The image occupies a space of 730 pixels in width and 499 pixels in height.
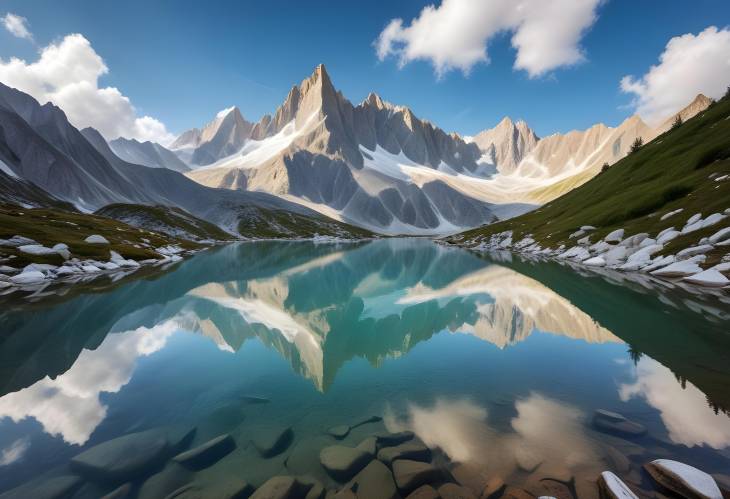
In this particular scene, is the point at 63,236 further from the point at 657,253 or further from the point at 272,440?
the point at 657,253

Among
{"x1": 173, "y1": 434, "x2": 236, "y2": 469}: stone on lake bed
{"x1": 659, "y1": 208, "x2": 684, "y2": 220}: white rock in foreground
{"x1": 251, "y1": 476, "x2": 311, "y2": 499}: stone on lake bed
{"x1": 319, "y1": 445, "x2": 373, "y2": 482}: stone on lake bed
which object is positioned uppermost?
{"x1": 659, "y1": 208, "x2": 684, "y2": 220}: white rock in foreground

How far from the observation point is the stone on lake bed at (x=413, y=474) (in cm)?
861

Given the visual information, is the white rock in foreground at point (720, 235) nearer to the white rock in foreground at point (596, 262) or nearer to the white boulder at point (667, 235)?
the white boulder at point (667, 235)

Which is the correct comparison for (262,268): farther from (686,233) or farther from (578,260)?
(686,233)

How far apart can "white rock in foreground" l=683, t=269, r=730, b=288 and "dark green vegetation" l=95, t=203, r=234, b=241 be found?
147 m

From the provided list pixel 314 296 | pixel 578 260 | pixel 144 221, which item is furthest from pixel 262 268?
pixel 144 221

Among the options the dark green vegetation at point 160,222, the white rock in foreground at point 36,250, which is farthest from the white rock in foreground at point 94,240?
the dark green vegetation at point 160,222

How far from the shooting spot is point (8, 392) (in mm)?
14648

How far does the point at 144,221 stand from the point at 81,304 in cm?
12985

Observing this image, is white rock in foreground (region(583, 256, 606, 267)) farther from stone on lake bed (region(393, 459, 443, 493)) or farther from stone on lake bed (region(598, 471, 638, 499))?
stone on lake bed (region(393, 459, 443, 493))

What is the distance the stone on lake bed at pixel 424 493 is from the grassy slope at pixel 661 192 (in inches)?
1662

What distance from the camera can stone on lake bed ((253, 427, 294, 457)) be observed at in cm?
1038

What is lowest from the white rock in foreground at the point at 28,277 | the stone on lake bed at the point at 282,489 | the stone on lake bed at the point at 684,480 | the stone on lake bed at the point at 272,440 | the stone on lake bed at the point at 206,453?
the stone on lake bed at the point at 684,480

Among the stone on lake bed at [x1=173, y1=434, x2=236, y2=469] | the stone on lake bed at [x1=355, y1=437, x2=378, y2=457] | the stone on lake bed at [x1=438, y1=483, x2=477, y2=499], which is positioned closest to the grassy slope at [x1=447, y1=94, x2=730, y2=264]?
the stone on lake bed at [x1=438, y1=483, x2=477, y2=499]
